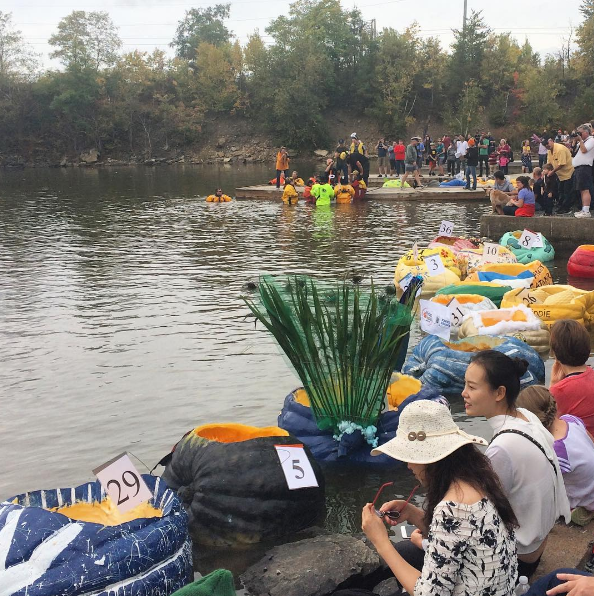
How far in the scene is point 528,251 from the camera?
538 inches

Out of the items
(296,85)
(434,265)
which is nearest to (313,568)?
(434,265)

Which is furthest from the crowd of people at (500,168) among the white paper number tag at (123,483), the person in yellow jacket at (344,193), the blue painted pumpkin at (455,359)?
the white paper number tag at (123,483)

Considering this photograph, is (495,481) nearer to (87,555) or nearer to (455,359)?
(87,555)

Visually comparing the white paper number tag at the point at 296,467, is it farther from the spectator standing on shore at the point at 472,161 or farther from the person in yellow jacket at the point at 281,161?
the person in yellow jacket at the point at 281,161

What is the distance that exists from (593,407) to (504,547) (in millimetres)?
2406

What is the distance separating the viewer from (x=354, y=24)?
74938 mm

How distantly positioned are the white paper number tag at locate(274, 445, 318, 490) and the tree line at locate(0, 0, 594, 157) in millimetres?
57838

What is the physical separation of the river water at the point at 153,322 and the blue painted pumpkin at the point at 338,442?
13 centimetres

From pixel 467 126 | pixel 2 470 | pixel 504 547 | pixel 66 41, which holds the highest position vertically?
pixel 66 41

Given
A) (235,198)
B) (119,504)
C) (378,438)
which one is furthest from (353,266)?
(235,198)

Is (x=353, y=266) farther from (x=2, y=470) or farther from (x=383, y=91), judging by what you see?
(x=383, y=91)

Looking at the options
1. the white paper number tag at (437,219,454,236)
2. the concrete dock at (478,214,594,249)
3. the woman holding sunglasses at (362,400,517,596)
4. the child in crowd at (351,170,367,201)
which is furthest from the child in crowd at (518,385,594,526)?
the child in crowd at (351,170,367,201)

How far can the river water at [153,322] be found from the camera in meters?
6.93

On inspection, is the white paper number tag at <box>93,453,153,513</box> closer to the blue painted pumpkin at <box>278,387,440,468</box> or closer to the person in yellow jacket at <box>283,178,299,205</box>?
the blue painted pumpkin at <box>278,387,440,468</box>
